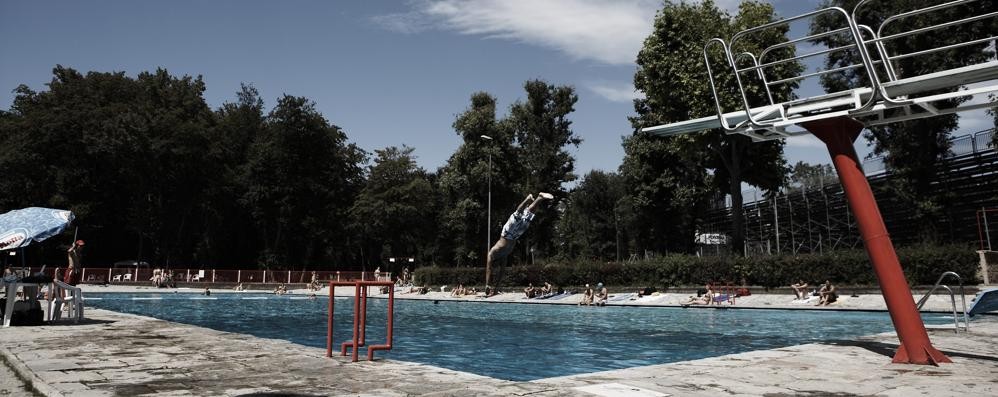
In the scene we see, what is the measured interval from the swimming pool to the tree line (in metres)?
23.3

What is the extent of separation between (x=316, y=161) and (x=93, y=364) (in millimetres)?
64047

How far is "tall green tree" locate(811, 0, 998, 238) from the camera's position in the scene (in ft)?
105

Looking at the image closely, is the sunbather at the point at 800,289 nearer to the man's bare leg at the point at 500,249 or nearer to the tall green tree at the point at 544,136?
the man's bare leg at the point at 500,249

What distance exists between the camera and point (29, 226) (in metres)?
12.3

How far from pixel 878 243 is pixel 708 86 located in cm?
2619

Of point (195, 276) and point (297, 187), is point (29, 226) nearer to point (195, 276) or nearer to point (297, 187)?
point (195, 276)

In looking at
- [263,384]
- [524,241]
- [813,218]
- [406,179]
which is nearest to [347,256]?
[406,179]

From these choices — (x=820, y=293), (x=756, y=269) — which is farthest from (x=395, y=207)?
(x=820, y=293)

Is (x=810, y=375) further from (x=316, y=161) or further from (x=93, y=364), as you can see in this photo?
(x=316, y=161)

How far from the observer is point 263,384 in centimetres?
614

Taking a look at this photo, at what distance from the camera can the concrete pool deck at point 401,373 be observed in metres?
5.96

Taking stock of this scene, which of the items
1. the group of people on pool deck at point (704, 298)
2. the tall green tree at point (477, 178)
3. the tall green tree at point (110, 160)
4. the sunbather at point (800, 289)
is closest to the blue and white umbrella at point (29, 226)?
the group of people on pool deck at point (704, 298)

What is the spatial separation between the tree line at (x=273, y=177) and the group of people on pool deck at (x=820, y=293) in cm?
1962

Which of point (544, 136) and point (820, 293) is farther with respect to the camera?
point (544, 136)
